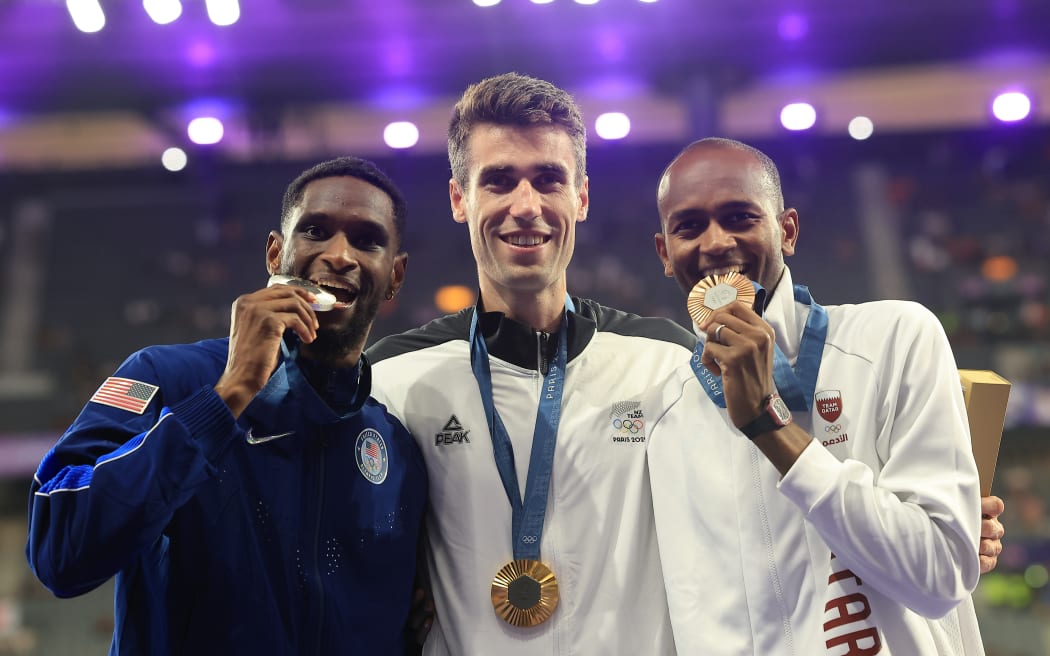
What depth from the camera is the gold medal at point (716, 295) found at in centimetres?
195

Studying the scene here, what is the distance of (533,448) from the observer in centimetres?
241

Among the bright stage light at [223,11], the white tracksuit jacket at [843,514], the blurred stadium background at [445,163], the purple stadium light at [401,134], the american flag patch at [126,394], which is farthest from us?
the purple stadium light at [401,134]

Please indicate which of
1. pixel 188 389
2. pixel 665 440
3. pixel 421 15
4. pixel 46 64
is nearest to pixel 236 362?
pixel 188 389

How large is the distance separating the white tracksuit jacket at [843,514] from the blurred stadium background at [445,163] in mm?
8133

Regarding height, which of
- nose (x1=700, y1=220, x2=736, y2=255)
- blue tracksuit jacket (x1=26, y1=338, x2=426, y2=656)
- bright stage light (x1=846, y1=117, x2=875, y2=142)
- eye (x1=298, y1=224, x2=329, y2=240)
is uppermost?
bright stage light (x1=846, y1=117, x2=875, y2=142)

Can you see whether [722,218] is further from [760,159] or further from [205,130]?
[205,130]

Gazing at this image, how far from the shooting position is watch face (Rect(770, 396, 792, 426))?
183 cm

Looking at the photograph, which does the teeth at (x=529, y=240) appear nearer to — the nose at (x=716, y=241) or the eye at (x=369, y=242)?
the eye at (x=369, y=242)

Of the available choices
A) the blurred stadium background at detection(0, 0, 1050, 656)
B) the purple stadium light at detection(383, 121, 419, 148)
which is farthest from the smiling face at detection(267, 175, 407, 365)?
the purple stadium light at detection(383, 121, 419, 148)

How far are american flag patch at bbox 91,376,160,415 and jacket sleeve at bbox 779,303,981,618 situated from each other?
1.35 meters

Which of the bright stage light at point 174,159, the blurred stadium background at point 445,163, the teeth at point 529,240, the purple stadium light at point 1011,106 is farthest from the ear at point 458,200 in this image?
the bright stage light at point 174,159

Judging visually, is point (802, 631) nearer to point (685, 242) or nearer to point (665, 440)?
point (665, 440)

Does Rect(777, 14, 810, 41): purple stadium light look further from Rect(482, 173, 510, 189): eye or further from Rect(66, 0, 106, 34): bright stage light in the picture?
Rect(482, 173, 510, 189): eye

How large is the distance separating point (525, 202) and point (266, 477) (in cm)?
101
